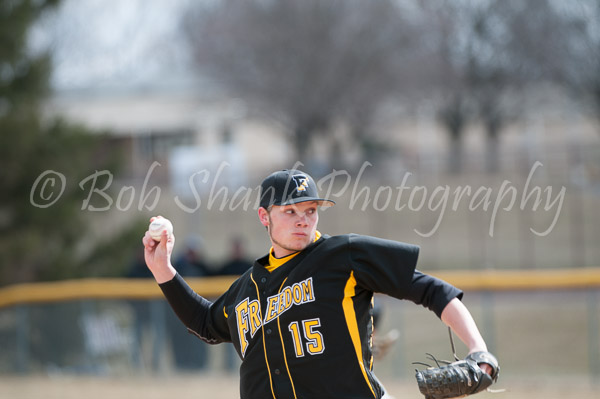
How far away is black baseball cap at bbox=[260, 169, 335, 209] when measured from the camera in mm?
3131

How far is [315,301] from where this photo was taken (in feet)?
10.1

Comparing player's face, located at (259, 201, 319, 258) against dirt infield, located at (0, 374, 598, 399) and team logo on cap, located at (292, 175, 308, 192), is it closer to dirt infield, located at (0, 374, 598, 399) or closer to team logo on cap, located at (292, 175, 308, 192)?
team logo on cap, located at (292, 175, 308, 192)

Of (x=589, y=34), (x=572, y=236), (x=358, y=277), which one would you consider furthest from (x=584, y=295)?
(x=589, y=34)

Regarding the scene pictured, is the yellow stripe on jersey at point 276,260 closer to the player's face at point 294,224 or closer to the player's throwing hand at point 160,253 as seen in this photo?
the player's face at point 294,224

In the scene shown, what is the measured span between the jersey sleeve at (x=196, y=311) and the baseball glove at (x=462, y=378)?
1.05m

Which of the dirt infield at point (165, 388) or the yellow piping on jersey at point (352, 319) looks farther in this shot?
the dirt infield at point (165, 388)

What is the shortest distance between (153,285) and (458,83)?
14.8 metres

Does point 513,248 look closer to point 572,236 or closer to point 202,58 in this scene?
point 572,236

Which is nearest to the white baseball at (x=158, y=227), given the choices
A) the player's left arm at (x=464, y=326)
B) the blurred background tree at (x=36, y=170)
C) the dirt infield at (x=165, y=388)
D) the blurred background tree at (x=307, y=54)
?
the player's left arm at (x=464, y=326)

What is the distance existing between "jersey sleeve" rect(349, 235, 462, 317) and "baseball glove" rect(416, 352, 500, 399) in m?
0.22

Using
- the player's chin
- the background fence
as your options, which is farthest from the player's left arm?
the background fence

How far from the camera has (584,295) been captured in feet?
30.6

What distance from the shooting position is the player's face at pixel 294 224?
3.15 metres

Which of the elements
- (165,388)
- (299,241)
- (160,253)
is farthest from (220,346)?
(299,241)
